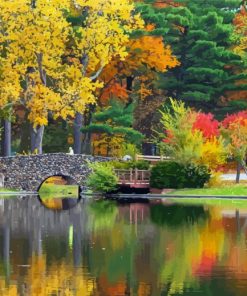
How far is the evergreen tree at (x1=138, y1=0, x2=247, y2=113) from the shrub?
46.5ft

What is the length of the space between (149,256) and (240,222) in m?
12.8

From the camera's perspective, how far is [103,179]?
6500 centimetres

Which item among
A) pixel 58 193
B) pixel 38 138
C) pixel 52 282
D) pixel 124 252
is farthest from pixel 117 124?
pixel 52 282

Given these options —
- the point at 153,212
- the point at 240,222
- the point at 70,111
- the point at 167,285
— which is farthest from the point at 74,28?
the point at 167,285

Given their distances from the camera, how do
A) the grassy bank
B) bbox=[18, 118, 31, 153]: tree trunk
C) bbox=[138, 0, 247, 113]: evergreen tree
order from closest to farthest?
the grassy bank → bbox=[138, 0, 247, 113]: evergreen tree → bbox=[18, 118, 31, 153]: tree trunk

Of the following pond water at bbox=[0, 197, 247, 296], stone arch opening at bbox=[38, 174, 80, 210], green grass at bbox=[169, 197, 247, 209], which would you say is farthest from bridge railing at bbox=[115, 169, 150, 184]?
pond water at bbox=[0, 197, 247, 296]

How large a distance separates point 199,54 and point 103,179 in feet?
58.3

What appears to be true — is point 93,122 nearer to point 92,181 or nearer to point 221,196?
point 92,181

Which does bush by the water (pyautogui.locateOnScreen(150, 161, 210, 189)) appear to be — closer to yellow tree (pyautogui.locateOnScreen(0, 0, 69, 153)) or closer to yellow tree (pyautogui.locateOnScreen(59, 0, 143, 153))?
yellow tree (pyautogui.locateOnScreen(59, 0, 143, 153))

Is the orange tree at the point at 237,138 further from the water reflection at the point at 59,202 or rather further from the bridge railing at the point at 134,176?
the water reflection at the point at 59,202

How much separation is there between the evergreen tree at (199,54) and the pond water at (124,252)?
2869 cm

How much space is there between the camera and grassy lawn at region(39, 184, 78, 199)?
69375 mm

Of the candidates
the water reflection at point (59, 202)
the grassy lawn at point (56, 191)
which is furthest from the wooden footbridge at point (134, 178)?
the grassy lawn at point (56, 191)

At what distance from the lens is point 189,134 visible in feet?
208
